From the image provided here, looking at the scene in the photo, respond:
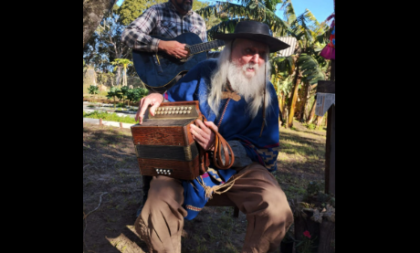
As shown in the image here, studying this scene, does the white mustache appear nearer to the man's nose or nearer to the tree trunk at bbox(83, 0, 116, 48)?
the man's nose

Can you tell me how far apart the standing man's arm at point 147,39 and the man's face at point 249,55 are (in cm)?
80

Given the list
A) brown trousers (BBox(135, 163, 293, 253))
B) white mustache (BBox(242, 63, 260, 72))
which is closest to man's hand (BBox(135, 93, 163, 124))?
brown trousers (BBox(135, 163, 293, 253))

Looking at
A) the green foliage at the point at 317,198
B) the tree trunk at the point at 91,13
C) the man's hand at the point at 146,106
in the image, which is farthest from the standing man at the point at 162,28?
the green foliage at the point at 317,198

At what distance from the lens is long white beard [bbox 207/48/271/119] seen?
2.21 metres

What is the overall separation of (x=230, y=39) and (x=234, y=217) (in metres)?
1.98

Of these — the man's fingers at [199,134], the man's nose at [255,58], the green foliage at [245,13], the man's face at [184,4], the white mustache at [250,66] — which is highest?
the green foliage at [245,13]

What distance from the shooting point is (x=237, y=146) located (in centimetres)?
207

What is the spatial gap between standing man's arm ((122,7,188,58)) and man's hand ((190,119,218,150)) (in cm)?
125

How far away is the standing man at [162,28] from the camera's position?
8.95 feet

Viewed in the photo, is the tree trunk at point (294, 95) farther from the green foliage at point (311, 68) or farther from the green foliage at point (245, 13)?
the green foliage at point (245, 13)

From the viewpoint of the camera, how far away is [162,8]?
2.82 meters
